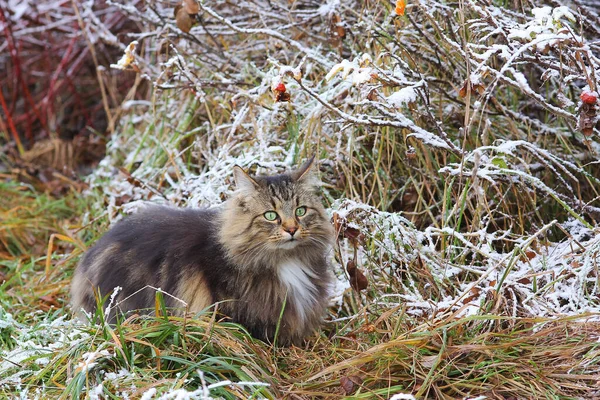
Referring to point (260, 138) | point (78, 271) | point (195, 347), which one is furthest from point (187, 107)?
point (195, 347)

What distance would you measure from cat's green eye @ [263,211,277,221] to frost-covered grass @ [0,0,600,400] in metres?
0.31

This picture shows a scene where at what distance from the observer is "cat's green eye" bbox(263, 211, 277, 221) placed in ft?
10.5

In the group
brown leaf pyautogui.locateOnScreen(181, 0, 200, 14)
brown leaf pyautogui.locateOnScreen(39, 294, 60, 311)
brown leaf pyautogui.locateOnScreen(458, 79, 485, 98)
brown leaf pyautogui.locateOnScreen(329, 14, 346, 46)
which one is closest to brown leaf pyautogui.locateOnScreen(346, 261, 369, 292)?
brown leaf pyautogui.locateOnScreen(458, 79, 485, 98)

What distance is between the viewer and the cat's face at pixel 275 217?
10.4 ft

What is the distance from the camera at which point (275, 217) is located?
320 cm

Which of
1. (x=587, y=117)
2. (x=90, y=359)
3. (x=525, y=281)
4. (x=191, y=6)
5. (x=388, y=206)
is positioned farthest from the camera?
(x=388, y=206)

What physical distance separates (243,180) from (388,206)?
3.52 feet

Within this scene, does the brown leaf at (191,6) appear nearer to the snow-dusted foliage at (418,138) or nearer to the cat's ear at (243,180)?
the snow-dusted foliage at (418,138)

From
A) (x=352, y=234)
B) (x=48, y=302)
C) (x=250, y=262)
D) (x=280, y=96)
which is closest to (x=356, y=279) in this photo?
(x=352, y=234)

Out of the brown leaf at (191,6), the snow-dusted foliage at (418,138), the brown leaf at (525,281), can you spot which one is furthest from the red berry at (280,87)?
the brown leaf at (525,281)

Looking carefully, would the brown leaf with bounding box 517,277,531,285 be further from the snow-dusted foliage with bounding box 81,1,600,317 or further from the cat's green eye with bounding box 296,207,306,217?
the cat's green eye with bounding box 296,207,306,217

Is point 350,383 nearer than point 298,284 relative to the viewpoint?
Yes

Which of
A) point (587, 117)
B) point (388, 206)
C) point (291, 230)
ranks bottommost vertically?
point (388, 206)

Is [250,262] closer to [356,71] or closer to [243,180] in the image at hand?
[243,180]
